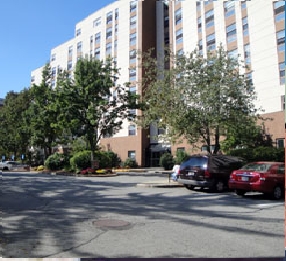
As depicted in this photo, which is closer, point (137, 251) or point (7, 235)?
point (137, 251)

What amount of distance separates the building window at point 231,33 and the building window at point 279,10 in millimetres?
5504

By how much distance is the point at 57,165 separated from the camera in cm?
3559

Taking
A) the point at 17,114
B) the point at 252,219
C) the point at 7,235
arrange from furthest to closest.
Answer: the point at 17,114
the point at 252,219
the point at 7,235

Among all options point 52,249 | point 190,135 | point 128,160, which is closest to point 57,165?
point 128,160

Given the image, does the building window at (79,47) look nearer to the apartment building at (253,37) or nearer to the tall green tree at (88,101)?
the apartment building at (253,37)

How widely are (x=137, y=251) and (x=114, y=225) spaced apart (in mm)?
2076

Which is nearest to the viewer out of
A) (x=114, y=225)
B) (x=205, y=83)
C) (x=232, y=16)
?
(x=114, y=225)

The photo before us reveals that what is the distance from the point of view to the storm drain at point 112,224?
24.0 feet

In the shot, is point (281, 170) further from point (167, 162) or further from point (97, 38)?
point (97, 38)

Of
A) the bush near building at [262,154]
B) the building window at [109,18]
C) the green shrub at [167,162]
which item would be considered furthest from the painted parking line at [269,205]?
the building window at [109,18]

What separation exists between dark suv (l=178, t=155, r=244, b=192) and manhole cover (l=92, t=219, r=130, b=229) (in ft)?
23.3

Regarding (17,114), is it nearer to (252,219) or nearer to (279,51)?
(279,51)

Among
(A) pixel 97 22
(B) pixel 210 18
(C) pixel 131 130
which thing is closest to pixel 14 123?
(C) pixel 131 130

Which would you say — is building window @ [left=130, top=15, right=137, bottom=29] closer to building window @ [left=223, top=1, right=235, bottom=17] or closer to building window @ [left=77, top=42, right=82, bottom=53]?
building window @ [left=77, top=42, right=82, bottom=53]
